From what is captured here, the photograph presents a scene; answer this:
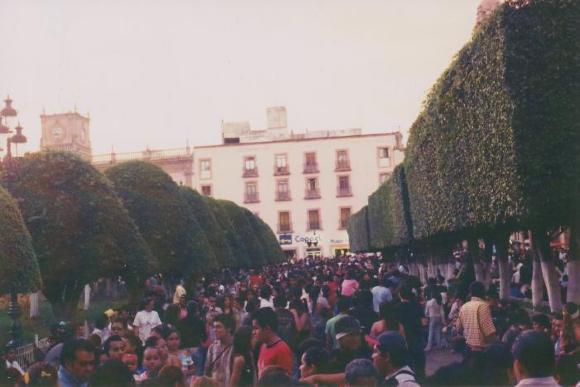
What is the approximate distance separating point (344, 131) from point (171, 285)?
4633 cm

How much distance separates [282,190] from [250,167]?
3773mm

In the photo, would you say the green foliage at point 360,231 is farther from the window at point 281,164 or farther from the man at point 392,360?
the man at point 392,360

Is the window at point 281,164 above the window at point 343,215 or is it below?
above

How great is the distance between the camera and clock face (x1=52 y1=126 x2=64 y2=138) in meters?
71.6

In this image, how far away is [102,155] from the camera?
73.6 meters

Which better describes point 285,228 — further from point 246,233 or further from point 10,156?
point 10,156

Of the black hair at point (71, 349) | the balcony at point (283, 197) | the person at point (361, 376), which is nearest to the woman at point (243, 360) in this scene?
the black hair at point (71, 349)

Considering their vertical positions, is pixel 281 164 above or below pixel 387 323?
above

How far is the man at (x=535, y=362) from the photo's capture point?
4684mm

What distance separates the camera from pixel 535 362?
185 inches

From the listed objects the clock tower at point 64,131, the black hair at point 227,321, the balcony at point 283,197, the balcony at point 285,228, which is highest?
the clock tower at point 64,131

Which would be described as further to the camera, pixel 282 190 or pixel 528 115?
pixel 282 190

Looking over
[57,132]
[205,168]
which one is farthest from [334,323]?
[57,132]

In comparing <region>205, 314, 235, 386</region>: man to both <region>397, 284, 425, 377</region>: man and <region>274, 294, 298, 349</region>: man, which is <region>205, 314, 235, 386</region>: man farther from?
<region>397, 284, 425, 377</region>: man
